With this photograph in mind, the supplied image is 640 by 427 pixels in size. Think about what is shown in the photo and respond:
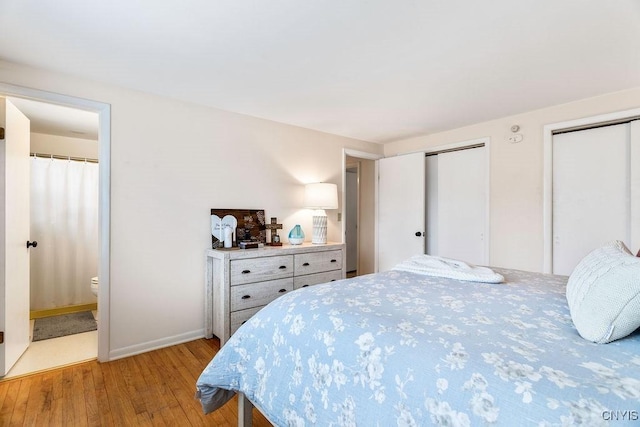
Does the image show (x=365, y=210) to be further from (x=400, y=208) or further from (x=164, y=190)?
(x=164, y=190)

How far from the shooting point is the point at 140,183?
2.59 m

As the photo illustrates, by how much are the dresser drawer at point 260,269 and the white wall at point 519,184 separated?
235 cm

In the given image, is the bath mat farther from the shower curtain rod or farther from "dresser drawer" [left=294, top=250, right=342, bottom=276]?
"dresser drawer" [left=294, top=250, right=342, bottom=276]

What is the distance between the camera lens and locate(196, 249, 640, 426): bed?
2.34ft

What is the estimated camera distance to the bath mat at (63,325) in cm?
292

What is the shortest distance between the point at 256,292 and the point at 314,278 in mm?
686

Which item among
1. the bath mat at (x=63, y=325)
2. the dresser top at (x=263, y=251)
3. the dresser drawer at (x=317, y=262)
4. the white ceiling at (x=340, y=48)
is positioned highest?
the white ceiling at (x=340, y=48)

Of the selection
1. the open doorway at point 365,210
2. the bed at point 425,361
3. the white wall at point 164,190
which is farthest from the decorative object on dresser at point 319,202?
the bed at point 425,361

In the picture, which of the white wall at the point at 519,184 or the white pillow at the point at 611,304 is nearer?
the white pillow at the point at 611,304

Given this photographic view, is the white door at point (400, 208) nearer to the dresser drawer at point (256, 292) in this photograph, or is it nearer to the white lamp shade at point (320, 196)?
the white lamp shade at point (320, 196)

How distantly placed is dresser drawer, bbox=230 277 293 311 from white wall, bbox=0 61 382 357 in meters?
0.51

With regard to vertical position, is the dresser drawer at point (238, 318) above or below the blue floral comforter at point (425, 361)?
below

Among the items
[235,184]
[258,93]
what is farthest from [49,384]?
[258,93]

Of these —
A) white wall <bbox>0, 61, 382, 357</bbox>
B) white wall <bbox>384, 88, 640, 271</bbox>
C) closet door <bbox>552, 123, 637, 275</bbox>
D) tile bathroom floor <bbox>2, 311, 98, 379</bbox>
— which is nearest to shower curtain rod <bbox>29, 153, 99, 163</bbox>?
white wall <bbox>0, 61, 382, 357</bbox>
